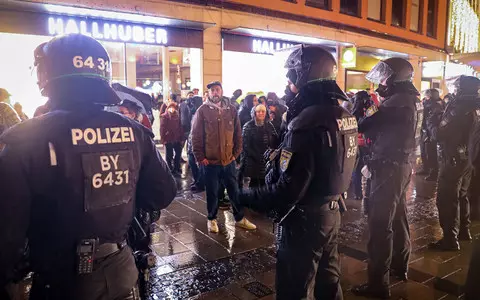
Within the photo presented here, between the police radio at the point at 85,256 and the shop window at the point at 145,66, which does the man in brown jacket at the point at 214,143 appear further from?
the shop window at the point at 145,66

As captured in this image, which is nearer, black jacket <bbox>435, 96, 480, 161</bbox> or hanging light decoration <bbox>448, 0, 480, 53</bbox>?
black jacket <bbox>435, 96, 480, 161</bbox>

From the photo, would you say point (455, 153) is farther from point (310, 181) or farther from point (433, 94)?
point (433, 94)

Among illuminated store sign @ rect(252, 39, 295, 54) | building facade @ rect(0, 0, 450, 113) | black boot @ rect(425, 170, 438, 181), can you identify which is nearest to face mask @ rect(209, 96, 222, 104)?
building facade @ rect(0, 0, 450, 113)

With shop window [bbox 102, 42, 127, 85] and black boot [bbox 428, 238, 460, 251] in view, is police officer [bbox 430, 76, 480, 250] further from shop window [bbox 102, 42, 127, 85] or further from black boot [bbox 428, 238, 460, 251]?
shop window [bbox 102, 42, 127, 85]

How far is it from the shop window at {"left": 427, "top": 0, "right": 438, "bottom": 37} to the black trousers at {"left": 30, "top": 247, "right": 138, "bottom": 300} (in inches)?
965

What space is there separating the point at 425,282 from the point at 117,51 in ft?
35.9

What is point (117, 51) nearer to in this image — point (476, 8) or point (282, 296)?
point (282, 296)

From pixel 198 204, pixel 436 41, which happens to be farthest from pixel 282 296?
pixel 436 41

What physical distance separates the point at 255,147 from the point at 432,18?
69.4ft

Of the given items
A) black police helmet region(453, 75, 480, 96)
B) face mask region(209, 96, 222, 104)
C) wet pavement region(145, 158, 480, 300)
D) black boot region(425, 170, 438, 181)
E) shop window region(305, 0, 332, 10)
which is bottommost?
wet pavement region(145, 158, 480, 300)

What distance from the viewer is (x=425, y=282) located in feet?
14.1

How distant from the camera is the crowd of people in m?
1.78

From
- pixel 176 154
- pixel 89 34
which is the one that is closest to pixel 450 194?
pixel 176 154

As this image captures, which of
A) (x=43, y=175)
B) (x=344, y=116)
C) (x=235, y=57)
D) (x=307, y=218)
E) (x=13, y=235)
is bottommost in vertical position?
(x=307, y=218)
